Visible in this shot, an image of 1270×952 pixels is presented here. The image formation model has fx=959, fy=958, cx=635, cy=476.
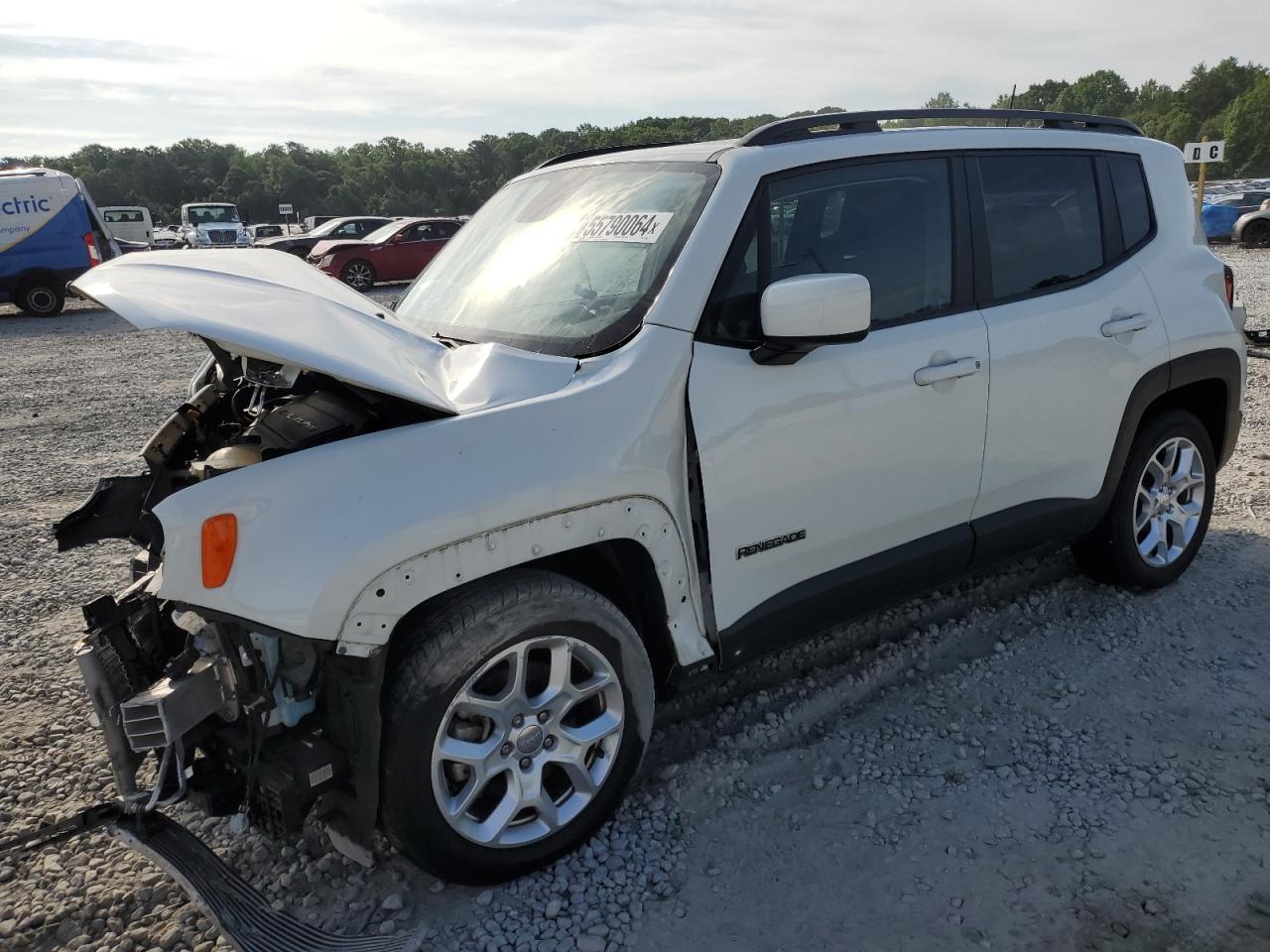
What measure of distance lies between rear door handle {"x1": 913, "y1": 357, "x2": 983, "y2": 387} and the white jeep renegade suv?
2cm

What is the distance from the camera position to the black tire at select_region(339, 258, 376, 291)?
19.6 meters

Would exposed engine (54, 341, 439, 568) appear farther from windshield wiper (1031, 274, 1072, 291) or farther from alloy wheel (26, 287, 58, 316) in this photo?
alloy wheel (26, 287, 58, 316)

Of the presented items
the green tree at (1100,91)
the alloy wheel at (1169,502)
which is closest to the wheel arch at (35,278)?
the alloy wheel at (1169,502)

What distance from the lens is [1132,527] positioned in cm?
406

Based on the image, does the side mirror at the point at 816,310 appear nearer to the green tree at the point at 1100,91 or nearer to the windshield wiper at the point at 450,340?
the windshield wiper at the point at 450,340

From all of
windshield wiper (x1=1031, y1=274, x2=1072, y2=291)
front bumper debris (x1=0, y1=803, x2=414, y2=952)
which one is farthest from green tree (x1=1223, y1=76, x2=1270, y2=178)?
front bumper debris (x1=0, y1=803, x2=414, y2=952)

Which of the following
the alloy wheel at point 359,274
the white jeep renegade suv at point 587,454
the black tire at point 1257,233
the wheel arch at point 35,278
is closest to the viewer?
the white jeep renegade suv at point 587,454

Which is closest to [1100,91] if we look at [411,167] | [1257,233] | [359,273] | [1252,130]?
[1252,130]

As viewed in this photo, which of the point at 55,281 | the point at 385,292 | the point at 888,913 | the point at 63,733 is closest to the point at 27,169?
the point at 55,281

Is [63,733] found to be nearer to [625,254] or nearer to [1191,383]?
[625,254]

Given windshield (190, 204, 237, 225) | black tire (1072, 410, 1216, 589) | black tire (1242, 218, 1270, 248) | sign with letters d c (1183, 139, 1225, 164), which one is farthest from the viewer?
windshield (190, 204, 237, 225)

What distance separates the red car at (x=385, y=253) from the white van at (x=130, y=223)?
1890 centimetres

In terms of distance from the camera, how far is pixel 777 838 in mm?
2779

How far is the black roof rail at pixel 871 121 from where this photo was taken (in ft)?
10.0
